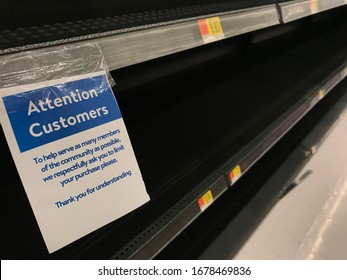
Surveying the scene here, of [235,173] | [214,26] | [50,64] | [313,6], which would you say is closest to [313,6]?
[313,6]

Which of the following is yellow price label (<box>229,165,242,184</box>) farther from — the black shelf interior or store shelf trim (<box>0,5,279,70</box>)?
store shelf trim (<box>0,5,279,70</box>)

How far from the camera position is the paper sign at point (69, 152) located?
34 cm

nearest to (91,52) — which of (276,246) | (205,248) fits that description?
(205,248)

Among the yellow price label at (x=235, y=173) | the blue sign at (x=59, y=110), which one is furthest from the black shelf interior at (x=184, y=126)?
the blue sign at (x=59, y=110)

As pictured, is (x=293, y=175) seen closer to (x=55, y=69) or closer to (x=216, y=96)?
(x=216, y=96)

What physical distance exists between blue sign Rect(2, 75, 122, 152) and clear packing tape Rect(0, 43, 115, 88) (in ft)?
0.05

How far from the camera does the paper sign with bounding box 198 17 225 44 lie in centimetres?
61

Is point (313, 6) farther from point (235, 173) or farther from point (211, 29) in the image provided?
point (235, 173)

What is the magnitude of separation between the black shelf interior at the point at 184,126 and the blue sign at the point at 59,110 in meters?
0.39

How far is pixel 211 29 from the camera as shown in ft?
2.06

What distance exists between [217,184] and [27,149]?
0.62 meters

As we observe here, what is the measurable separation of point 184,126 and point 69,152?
0.67 meters

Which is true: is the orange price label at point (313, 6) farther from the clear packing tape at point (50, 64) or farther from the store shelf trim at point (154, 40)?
the clear packing tape at point (50, 64)

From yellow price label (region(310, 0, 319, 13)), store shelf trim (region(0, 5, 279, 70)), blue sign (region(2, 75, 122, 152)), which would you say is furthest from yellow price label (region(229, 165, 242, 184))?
yellow price label (region(310, 0, 319, 13))
